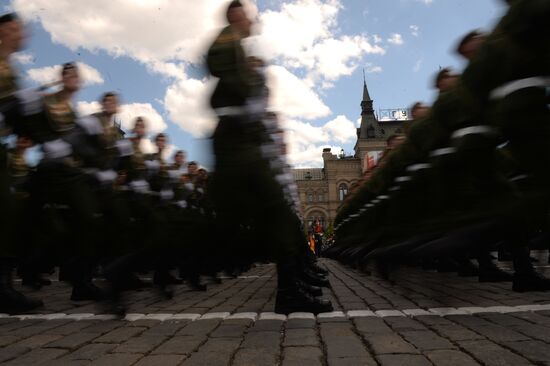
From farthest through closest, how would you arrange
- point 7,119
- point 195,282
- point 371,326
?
1. point 195,282
2. point 7,119
3. point 371,326

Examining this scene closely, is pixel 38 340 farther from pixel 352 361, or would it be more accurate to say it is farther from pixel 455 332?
pixel 455 332

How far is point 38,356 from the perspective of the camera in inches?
106

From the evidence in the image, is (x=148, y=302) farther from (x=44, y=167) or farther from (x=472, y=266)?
(x=472, y=266)

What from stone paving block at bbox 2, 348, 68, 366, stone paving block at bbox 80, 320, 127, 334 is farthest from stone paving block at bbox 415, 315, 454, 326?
stone paving block at bbox 2, 348, 68, 366

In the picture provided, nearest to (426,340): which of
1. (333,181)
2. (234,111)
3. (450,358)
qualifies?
(450,358)

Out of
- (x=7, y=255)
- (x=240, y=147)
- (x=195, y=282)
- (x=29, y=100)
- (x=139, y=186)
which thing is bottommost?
(x=195, y=282)

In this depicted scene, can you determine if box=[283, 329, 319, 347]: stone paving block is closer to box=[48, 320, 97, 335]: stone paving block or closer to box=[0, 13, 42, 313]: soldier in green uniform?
box=[48, 320, 97, 335]: stone paving block

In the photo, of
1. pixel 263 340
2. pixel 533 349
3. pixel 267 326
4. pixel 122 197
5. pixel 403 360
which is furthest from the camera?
pixel 122 197

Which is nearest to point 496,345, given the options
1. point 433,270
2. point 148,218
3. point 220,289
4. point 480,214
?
point 480,214

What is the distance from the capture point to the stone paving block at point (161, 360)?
2473 millimetres

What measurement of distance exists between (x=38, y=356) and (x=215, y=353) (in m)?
1.00

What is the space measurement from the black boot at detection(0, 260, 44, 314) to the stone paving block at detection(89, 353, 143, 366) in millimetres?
2076

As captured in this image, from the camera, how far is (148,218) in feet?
18.5

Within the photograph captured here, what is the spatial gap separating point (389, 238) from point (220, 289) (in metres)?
2.43
